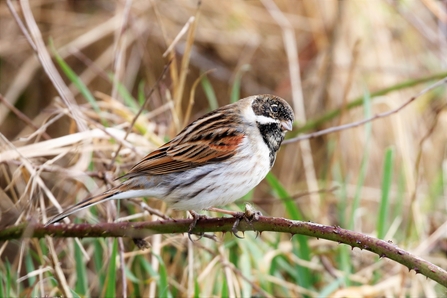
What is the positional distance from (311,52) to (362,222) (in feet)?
5.38

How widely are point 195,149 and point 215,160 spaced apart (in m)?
0.12

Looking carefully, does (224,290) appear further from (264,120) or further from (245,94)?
(245,94)

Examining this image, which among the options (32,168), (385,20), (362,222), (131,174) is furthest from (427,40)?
(32,168)

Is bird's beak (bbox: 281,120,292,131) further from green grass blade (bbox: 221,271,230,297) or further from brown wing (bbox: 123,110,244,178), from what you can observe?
green grass blade (bbox: 221,271,230,297)

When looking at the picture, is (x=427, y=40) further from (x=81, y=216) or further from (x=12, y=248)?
(x=12, y=248)

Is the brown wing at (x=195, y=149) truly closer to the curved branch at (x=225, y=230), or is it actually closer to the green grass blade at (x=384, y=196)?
the curved branch at (x=225, y=230)

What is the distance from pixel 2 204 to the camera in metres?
3.26

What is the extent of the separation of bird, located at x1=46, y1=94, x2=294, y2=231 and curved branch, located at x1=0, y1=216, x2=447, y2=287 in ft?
0.93

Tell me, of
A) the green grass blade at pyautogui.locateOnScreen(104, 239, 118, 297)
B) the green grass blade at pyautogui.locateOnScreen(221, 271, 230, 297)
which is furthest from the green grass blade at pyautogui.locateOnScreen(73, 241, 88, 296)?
the green grass blade at pyautogui.locateOnScreen(221, 271, 230, 297)

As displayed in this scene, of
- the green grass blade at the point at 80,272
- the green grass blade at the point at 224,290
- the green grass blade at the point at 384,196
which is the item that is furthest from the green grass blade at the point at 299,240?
the green grass blade at the point at 80,272

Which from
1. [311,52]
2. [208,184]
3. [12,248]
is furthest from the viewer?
[311,52]

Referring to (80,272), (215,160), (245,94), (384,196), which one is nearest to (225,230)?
(215,160)

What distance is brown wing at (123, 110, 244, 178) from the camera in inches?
114

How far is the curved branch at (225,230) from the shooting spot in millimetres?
1922
